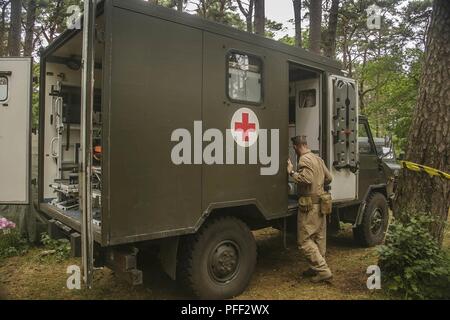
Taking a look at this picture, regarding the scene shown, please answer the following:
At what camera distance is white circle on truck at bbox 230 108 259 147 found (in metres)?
4.25

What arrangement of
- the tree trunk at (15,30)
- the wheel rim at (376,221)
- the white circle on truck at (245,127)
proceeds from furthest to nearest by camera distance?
the tree trunk at (15,30), the wheel rim at (376,221), the white circle on truck at (245,127)

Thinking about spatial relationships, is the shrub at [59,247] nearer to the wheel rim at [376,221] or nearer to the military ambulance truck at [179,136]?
the military ambulance truck at [179,136]

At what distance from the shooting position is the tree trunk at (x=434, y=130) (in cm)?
452

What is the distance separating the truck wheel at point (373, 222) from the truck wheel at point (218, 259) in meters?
2.78

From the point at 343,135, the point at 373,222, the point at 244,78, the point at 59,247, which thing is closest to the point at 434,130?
the point at 343,135

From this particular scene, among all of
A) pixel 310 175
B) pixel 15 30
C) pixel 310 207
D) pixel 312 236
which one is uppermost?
pixel 15 30

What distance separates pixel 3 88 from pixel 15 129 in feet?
1.92

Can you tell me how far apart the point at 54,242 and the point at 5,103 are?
2.07m

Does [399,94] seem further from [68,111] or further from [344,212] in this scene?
[68,111]

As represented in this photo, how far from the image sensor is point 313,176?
4859 mm

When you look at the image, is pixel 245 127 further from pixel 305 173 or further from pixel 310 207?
pixel 310 207

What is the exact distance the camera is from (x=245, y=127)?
4.35 meters

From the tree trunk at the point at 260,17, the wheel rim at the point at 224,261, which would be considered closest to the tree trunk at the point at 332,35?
the tree trunk at the point at 260,17

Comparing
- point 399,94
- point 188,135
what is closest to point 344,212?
point 188,135
